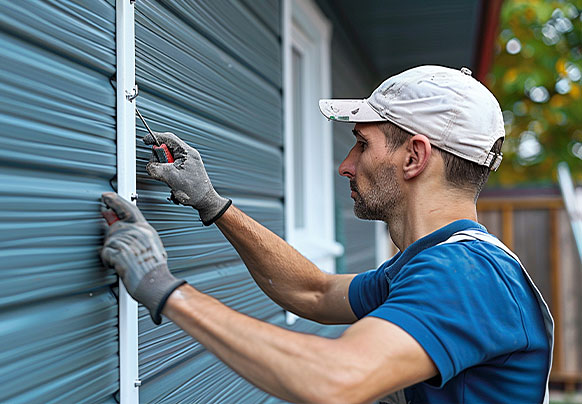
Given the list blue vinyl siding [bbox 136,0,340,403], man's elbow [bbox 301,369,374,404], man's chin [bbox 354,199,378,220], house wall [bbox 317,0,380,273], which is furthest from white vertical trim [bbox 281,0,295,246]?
man's elbow [bbox 301,369,374,404]

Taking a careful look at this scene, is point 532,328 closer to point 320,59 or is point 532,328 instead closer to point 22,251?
point 22,251

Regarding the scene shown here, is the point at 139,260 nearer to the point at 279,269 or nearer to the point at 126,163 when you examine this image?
the point at 126,163

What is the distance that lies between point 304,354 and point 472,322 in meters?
0.40

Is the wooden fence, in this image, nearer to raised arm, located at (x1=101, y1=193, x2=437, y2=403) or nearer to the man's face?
the man's face

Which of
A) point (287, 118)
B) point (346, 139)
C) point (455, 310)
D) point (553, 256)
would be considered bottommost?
point (553, 256)

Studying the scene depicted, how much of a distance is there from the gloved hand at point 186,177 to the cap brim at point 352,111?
448 millimetres

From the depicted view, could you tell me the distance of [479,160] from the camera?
168 cm

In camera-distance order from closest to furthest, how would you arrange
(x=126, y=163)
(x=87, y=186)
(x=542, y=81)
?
(x=87, y=186), (x=126, y=163), (x=542, y=81)

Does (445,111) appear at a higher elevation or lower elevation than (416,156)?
higher

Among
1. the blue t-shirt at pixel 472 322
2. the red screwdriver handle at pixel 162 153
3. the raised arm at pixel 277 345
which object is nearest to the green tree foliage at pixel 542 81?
the blue t-shirt at pixel 472 322

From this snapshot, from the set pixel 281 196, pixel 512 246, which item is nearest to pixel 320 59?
pixel 281 196

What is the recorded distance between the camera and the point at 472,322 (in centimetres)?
130

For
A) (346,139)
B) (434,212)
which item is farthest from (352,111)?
(346,139)

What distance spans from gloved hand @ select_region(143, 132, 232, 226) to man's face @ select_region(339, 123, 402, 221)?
43cm
